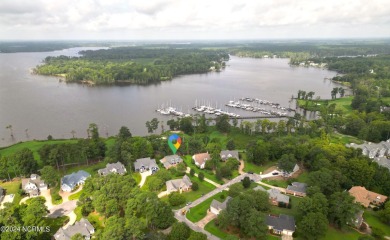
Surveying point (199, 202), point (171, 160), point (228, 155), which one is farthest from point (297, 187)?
point (171, 160)

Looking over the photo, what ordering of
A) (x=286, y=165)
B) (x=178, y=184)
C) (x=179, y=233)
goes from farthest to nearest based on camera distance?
1. (x=286, y=165)
2. (x=178, y=184)
3. (x=179, y=233)

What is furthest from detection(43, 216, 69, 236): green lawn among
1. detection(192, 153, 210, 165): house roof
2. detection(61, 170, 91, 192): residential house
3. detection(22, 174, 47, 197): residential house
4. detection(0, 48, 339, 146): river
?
detection(0, 48, 339, 146): river

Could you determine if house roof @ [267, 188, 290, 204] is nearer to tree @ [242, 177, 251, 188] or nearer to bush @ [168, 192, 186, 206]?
tree @ [242, 177, 251, 188]

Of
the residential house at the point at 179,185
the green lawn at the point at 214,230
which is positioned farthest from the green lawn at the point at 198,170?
the green lawn at the point at 214,230

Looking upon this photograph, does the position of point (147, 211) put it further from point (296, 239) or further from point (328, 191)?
point (328, 191)

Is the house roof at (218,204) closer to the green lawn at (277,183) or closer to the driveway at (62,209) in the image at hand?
the green lawn at (277,183)

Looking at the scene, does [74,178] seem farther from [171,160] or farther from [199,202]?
[199,202]
